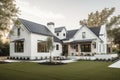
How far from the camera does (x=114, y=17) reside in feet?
165

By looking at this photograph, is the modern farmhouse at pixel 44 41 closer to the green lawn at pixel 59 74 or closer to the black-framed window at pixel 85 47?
the black-framed window at pixel 85 47

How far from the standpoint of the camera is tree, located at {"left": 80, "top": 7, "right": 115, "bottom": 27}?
171 feet

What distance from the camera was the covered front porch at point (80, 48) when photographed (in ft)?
101

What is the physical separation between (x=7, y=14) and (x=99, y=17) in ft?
149

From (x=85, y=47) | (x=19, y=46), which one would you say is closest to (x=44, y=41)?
(x=19, y=46)

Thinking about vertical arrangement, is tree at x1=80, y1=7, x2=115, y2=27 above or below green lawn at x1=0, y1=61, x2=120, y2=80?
above

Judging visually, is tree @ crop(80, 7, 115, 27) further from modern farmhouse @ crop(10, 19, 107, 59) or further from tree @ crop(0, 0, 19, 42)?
tree @ crop(0, 0, 19, 42)

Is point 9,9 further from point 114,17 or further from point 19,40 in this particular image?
point 114,17

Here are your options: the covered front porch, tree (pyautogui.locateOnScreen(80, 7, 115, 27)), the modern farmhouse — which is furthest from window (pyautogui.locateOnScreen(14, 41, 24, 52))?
tree (pyautogui.locateOnScreen(80, 7, 115, 27))

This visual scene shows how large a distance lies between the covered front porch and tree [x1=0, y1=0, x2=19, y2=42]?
66.9 feet

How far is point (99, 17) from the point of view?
52969mm

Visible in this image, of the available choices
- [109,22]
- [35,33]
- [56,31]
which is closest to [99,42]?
[56,31]

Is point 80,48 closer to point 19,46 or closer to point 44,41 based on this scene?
point 44,41

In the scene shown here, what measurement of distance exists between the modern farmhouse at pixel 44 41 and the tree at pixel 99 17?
638 inches
